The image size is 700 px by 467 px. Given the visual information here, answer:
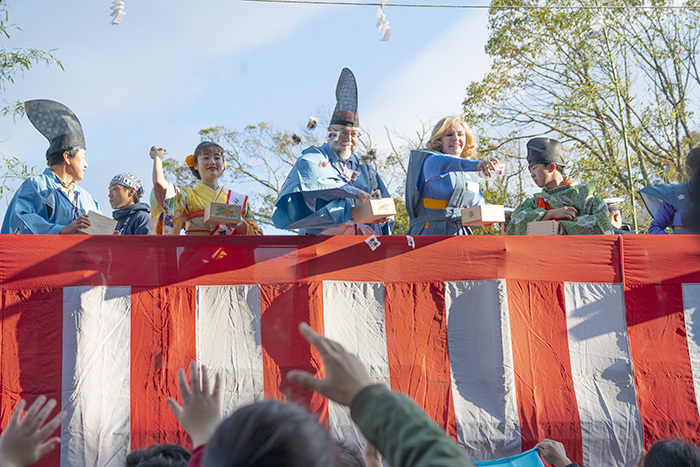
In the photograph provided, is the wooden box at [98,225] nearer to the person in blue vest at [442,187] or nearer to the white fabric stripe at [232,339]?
the white fabric stripe at [232,339]

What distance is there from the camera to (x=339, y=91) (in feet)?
13.9

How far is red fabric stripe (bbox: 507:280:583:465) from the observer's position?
3225 mm

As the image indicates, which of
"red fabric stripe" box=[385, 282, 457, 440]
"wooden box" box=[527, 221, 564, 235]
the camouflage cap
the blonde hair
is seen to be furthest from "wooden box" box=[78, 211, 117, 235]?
the camouflage cap

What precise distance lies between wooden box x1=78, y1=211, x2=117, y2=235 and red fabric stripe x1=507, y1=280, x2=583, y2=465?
1.99 meters

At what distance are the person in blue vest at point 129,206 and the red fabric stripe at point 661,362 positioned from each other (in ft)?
9.15

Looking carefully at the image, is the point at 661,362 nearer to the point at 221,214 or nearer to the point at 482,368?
the point at 482,368

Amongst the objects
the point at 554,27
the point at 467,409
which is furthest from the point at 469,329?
the point at 554,27

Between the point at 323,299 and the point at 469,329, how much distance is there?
2.37 feet

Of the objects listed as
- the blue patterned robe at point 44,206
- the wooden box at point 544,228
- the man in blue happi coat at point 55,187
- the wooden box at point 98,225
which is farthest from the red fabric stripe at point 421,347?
the blue patterned robe at point 44,206

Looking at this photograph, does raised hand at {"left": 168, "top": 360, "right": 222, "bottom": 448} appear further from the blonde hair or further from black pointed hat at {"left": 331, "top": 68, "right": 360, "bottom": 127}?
the blonde hair

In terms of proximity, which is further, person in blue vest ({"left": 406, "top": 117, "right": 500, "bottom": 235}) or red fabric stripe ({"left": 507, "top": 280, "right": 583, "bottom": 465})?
person in blue vest ({"left": 406, "top": 117, "right": 500, "bottom": 235})

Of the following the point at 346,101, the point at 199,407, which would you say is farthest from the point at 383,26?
the point at 199,407

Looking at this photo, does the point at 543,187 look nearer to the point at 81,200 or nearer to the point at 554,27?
the point at 81,200

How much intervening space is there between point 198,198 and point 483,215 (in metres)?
1.62
